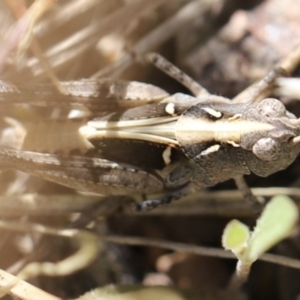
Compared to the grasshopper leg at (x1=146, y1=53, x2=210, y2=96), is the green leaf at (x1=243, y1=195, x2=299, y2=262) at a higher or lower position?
lower

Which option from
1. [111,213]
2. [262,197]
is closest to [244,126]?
[262,197]

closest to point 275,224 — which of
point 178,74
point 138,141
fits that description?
point 138,141

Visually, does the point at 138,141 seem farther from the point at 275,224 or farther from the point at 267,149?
the point at 275,224

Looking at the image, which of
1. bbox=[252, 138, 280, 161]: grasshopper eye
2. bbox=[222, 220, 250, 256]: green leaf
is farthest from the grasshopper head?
bbox=[222, 220, 250, 256]: green leaf

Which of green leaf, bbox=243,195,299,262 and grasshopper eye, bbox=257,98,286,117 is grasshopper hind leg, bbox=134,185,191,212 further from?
green leaf, bbox=243,195,299,262

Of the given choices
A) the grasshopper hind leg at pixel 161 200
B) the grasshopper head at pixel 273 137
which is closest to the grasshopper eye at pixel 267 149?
the grasshopper head at pixel 273 137
